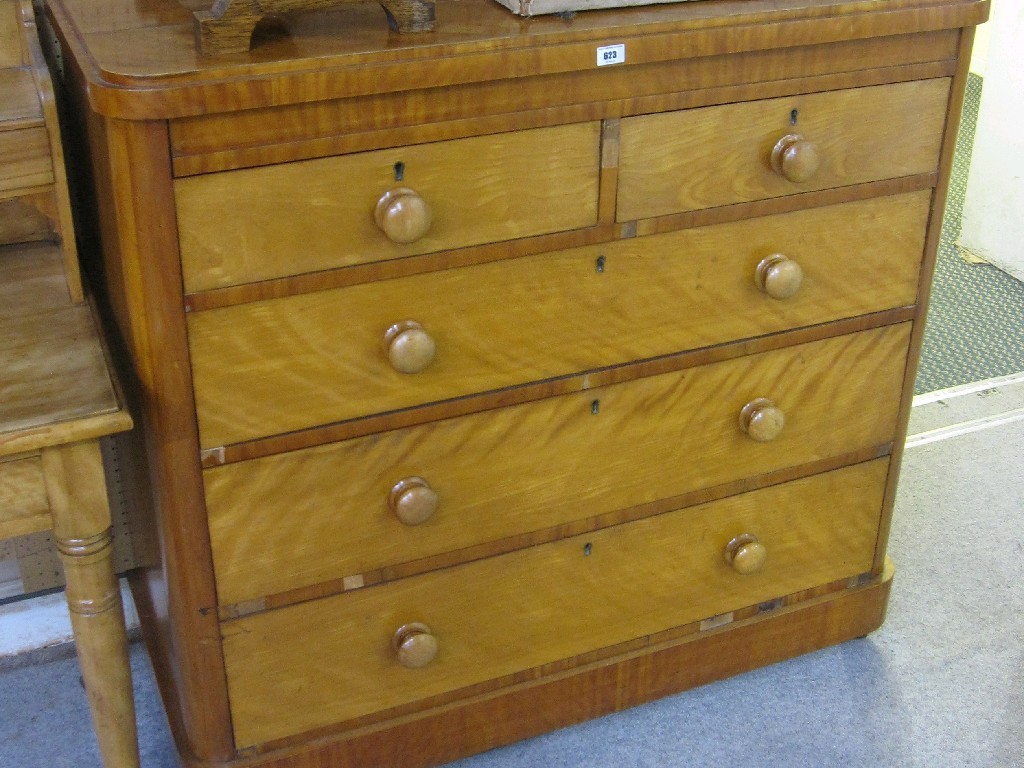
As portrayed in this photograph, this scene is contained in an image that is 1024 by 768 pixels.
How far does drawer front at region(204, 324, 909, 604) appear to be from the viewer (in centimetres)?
144

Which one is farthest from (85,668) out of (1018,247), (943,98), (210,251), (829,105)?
(1018,247)

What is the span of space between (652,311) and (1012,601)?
3.18 feet

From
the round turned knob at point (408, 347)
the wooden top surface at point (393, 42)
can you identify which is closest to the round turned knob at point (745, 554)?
the round turned knob at point (408, 347)

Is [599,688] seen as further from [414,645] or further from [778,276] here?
[778,276]

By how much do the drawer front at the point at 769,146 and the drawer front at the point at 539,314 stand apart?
4cm

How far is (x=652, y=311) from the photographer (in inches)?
60.6

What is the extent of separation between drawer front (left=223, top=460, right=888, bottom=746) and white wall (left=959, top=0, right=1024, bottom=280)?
1.58 metres

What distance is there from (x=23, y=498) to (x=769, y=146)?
37.3 inches

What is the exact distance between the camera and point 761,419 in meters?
1.65

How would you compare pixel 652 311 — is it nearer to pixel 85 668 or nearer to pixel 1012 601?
pixel 85 668

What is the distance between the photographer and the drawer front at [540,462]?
4.74 ft

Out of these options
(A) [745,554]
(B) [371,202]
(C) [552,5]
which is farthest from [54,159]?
(A) [745,554]

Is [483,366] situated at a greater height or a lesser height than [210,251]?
lesser

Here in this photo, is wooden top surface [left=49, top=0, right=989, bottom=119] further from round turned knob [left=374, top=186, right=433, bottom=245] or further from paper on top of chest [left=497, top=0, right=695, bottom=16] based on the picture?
round turned knob [left=374, top=186, right=433, bottom=245]
